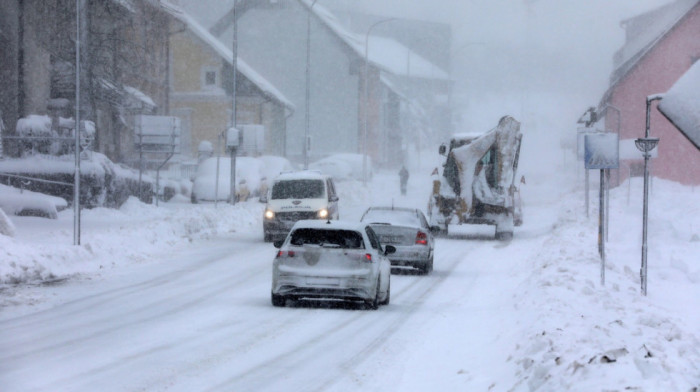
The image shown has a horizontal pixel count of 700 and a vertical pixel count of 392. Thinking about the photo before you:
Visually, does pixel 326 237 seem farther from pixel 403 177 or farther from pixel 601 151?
pixel 403 177

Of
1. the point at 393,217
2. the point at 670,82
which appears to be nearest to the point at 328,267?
the point at 393,217

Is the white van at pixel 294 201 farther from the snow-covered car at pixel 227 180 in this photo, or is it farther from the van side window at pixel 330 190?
the snow-covered car at pixel 227 180

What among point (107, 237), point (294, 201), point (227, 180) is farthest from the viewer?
point (227, 180)

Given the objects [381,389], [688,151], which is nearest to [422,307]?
[381,389]

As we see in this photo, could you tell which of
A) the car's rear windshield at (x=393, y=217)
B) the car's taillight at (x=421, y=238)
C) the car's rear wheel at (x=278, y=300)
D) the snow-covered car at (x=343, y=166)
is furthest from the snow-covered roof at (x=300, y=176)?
the snow-covered car at (x=343, y=166)

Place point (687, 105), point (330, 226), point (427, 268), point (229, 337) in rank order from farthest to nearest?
1. point (427, 268)
2. point (330, 226)
3. point (229, 337)
4. point (687, 105)

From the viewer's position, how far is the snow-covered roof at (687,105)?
5215 mm

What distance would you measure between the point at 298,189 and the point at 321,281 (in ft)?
46.0

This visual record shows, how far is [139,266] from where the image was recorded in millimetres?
22281

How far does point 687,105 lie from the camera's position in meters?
5.27

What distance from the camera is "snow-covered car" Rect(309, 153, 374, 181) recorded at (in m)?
64.8

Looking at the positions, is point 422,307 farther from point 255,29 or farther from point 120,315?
point 255,29

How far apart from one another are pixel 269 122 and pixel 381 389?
61804 mm

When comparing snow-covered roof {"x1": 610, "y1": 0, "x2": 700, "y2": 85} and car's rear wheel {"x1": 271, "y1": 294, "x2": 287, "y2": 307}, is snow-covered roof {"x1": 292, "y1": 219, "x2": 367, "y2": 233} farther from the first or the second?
snow-covered roof {"x1": 610, "y1": 0, "x2": 700, "y2": 85}
